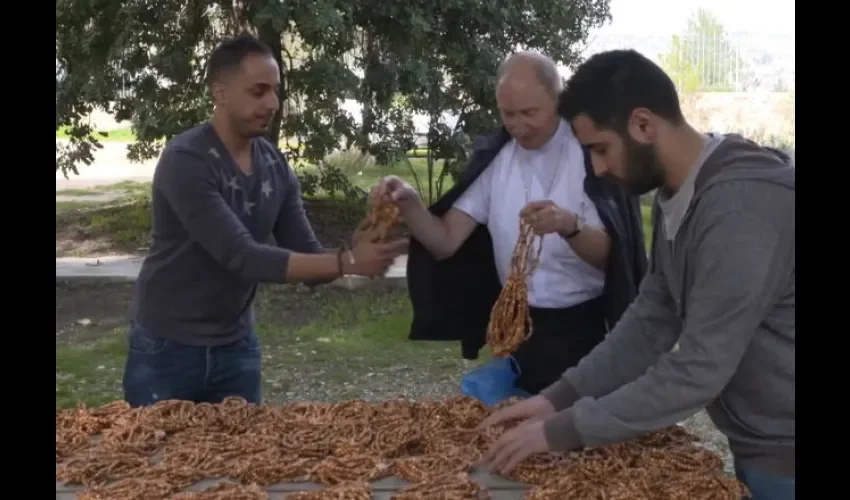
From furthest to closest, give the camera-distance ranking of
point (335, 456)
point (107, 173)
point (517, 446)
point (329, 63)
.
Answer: point (107, 173) < point (329, 63) < point (335, 456) < point (517, 446)

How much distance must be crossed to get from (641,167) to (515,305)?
98 centimetres

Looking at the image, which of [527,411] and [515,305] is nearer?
[527,411]

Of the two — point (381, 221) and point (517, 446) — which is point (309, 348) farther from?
point (517, 446)

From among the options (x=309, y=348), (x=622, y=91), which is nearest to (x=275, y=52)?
(x=309, y=348)

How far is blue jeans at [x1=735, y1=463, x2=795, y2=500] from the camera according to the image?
6.66 ft

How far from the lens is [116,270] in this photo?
875 cm

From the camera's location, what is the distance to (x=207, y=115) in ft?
25.1

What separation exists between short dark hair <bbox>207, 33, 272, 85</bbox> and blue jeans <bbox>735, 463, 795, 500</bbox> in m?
1.82

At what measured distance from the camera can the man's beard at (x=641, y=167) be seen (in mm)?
2006

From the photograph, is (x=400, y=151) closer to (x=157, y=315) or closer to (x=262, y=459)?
(x=157, y=315)

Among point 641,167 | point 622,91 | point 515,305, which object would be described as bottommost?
point 515,305

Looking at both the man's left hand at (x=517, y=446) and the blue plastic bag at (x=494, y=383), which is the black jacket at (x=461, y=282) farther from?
the man's left hand at (x=517, y=446)

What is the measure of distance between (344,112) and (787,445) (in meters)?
6.65
